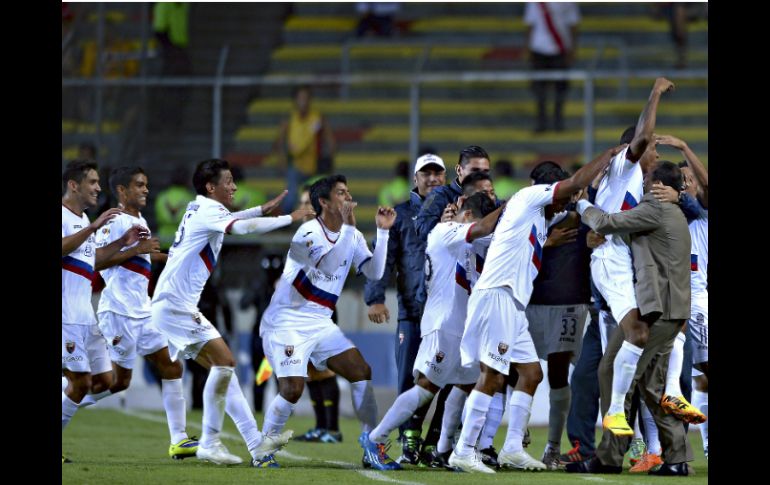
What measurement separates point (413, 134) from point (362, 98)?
2861 millimetres

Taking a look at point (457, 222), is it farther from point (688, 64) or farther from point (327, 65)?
point (327, 65)

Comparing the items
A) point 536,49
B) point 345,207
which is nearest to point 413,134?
point 536,49

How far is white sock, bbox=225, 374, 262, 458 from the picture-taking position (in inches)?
378

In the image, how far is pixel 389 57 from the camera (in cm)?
2080

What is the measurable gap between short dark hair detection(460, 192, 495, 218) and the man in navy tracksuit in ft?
2.65

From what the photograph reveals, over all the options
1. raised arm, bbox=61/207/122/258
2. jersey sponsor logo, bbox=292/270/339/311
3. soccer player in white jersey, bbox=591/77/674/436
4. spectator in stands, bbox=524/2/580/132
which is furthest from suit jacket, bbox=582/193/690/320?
spectator in stands, bbox=524/2/580/132

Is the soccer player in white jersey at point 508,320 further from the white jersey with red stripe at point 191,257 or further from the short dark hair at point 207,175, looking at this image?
the short dark hair at point 207,175

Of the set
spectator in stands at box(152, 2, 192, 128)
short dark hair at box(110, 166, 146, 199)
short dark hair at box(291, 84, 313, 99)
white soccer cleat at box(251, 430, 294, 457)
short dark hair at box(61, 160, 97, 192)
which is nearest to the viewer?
white soccer cleat at box(251, 430, 294, 457)

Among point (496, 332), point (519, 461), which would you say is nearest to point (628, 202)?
point (496, 332)

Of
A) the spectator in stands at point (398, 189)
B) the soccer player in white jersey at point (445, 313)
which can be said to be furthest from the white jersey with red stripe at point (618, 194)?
the spectator in stands at point (398, 189)

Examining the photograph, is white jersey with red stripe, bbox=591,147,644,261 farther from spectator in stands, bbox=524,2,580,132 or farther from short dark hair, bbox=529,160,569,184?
spectator in stands, bbox=524,2,580,132

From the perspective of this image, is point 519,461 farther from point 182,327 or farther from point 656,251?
point 182,327

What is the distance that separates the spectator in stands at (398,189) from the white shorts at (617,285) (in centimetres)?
693
